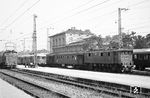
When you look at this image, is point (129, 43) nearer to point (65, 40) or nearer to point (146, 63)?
point (146, 63)

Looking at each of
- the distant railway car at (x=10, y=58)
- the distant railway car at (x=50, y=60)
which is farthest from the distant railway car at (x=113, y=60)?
the distant railway car at (x=50, y=60)

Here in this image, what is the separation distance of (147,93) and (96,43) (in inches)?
1968

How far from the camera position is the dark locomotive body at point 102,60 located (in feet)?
96.3

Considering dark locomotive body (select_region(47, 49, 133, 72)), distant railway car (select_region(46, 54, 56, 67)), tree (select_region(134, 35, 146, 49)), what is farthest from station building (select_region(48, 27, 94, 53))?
dark locomotive body (select_region(47, 49, 133, 72))

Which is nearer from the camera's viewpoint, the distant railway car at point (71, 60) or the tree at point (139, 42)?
the distant railway car at point (71, 60)

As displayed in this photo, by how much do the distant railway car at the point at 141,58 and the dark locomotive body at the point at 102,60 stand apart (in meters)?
1.71

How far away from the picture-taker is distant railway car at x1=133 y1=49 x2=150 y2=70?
2986cm

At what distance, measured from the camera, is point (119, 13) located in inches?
1486

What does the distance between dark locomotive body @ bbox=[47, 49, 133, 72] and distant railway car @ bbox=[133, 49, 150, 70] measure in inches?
67.2

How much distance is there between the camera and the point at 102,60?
106 feet

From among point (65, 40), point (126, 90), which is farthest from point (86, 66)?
point (65, 40)

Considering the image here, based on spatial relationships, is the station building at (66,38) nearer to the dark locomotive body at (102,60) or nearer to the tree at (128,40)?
the tree at (128,40)

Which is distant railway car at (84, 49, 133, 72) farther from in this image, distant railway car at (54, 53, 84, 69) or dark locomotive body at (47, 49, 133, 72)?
distant railway car at (54, 53, 84, 69)

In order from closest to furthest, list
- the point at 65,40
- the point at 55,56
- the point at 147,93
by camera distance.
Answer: the point at 147,93
the point at 55,56
the point at 65,40
